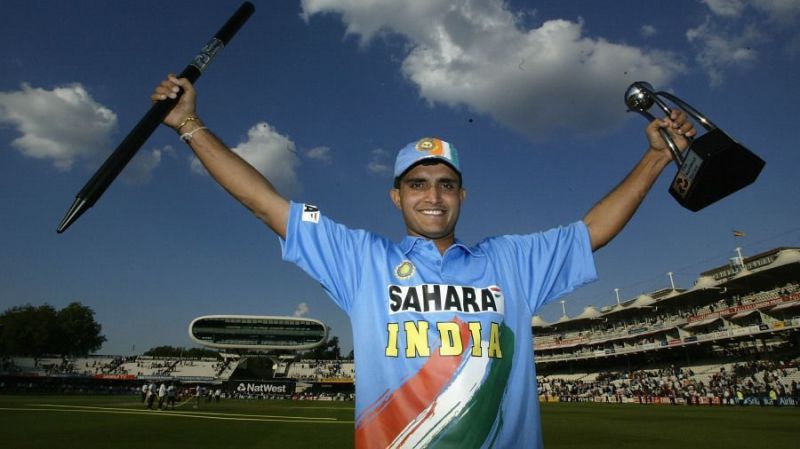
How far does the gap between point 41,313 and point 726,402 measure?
344 ft

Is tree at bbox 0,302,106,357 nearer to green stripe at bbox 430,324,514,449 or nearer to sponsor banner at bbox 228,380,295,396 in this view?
sponsor banner at bbox 228,380,295,396

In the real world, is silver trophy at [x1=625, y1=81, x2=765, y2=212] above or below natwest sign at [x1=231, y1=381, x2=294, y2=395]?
above

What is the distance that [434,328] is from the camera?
2.53 metres

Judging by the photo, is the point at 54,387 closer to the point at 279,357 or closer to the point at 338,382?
the point at 279,357

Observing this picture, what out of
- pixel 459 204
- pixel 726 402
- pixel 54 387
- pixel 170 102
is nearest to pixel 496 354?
pixel 459 204

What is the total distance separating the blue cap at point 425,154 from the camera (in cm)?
289

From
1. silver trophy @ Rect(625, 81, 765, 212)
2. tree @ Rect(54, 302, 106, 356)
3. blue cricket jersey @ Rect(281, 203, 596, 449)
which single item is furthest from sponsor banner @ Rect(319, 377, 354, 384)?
silver trophy @ Rect(625, 81, 765, 212)

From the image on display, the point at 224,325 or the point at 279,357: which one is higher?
the point at 224,325

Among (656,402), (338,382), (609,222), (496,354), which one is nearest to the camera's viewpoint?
(496,354)

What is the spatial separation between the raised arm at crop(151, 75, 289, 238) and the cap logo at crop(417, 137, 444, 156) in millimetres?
974

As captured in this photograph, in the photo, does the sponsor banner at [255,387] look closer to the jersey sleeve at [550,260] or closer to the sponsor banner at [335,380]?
the sponsor banner at [335,380]

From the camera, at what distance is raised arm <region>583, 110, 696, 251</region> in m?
3.26

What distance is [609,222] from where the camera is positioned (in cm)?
326

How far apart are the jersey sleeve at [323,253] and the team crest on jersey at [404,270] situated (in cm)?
24
